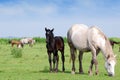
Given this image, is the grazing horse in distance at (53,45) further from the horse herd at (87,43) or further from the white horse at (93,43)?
the white horse at (93,43)

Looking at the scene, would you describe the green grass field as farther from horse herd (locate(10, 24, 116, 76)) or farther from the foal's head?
the foal's head

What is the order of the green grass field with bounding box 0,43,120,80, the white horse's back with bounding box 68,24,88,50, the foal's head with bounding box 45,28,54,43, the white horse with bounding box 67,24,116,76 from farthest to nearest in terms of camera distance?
1. the foal's head with bounding box 45,28,54,43
2. the white horse's back with bounding box 68,24,88,50
3. the white horse with bounding box 67,24,116,76
4. the green grass field with bounding box 0,43,120,80

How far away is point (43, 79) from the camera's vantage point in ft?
50.3

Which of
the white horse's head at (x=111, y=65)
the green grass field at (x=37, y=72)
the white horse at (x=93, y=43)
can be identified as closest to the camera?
the green grass field at (x=37, y=72)

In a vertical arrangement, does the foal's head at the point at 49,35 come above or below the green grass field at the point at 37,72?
above

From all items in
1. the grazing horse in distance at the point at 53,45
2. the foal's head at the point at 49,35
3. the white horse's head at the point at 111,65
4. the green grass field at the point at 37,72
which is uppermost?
the foal's head at the point at 49,35

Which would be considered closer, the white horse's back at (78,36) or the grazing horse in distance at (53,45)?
the white horse's back at (78,36)

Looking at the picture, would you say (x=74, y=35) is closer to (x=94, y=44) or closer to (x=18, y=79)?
(x=94, y=44)

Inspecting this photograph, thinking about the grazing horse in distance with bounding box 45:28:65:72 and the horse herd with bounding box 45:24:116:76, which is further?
the grazing horse in distance with bounding box 45:28:65:72

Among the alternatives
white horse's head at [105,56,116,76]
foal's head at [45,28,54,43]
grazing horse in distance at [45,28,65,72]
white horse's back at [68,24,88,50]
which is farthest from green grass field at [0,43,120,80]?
foal's head at [45,28,54,43]

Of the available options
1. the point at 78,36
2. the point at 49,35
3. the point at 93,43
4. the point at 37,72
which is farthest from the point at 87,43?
the point at 37,72

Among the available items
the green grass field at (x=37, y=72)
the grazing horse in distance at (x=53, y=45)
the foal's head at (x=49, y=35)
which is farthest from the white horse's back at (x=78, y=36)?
the green grass field at (x=37, y=72)

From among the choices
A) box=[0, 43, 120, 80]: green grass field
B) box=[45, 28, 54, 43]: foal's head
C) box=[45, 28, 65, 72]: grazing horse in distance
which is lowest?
box=[0, 43, 120, 80]: green grass field

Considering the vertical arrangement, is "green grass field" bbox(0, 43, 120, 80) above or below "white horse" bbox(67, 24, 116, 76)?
below
